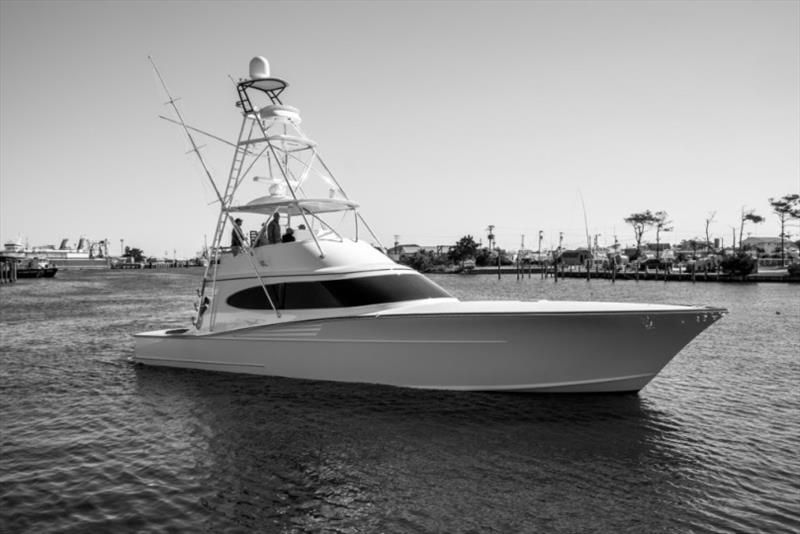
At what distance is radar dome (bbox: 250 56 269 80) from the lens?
1295 cm

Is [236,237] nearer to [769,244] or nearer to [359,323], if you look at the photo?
[359,323]

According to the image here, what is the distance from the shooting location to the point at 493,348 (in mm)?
10609

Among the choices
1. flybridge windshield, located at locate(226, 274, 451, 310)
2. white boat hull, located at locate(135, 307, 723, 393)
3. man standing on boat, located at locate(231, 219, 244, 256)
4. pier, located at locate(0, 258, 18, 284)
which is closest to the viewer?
white boat hull, located at locate(135, 307, 723, 393)

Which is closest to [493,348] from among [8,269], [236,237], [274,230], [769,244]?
[274,230]

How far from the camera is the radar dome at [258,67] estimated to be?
42.5 feet

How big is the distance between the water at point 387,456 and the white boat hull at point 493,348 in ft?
1.24

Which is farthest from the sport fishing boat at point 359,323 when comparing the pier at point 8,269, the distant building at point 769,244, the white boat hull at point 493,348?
the distant building at point 769,244

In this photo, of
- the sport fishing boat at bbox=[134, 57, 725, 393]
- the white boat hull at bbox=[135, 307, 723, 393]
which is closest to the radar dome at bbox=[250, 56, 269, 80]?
the sport fishing boat at bbox=[134, 57, 725, 393]

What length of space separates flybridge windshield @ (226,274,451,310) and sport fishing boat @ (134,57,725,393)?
0.09 ft

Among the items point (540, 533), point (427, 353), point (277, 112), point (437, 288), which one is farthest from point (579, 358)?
point (277, 112)

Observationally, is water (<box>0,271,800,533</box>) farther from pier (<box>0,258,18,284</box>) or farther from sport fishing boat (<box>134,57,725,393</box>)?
pier (<box>0,258,18,284</box>)

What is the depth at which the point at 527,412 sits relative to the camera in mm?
10219

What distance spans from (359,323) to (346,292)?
116cm

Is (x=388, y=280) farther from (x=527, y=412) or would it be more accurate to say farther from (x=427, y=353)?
(x=527, y=412)
